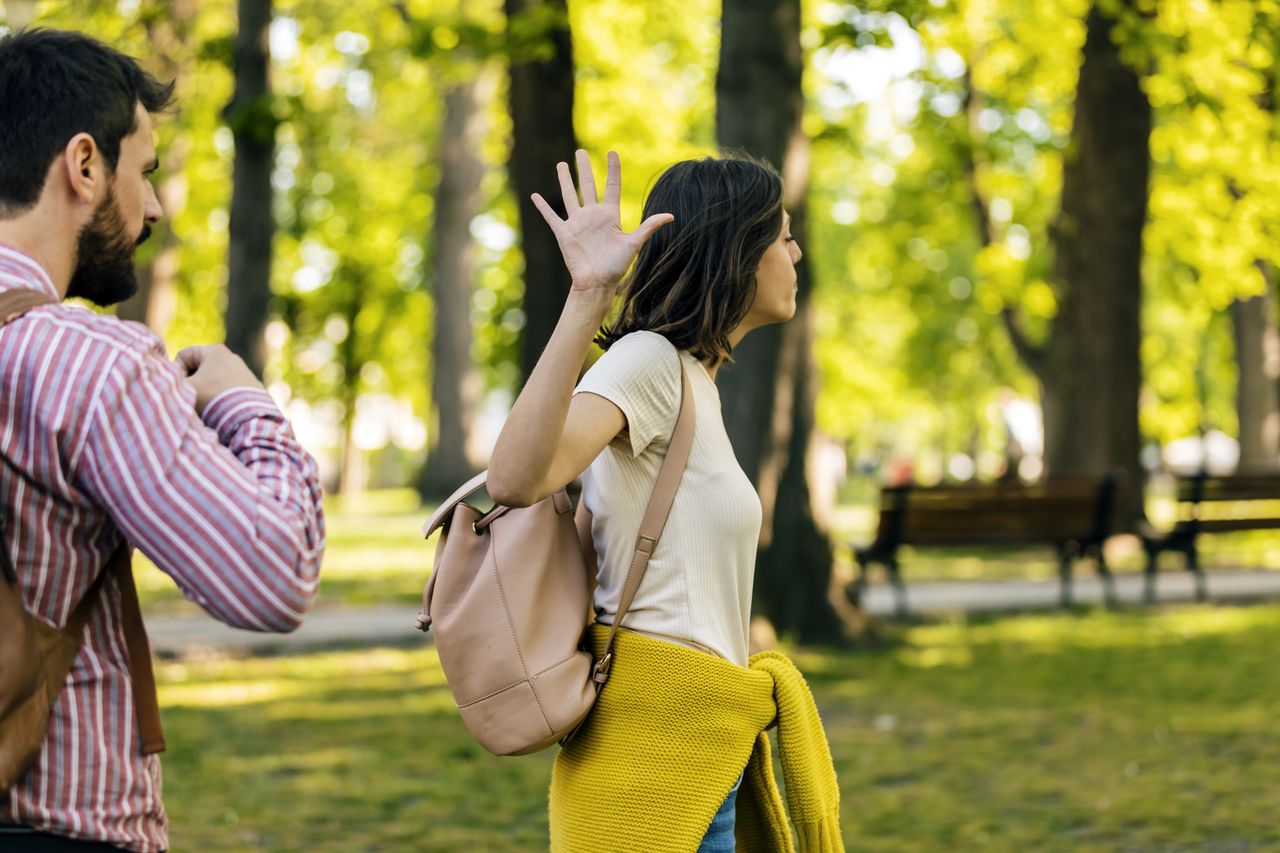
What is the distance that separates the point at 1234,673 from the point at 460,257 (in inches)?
945

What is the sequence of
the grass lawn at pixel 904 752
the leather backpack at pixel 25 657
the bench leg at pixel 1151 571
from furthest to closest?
the bench leg at pixel 1151 571, the grass lawn at pixel 904 752, the leather backpack at pixel 25 657

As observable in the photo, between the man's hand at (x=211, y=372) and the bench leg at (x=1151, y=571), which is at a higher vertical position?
the man's hand at (x=211, y=372)

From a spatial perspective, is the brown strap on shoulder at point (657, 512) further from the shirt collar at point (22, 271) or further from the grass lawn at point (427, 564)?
the grass lawn at point (427, 564)

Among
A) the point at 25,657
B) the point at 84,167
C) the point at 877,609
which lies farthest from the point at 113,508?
the point at 877,609

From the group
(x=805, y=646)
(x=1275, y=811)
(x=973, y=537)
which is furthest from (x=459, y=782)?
(x=973, y=537)

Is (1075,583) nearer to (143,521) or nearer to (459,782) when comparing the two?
(459,782)

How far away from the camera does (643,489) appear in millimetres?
2740

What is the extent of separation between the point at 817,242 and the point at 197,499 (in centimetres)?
3705

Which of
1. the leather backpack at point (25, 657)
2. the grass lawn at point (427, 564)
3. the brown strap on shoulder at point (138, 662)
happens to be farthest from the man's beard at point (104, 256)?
the grass lawn at point (427, 564)

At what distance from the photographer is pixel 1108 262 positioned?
16.9 m

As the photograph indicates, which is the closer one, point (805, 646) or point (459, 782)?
point (459, 782)

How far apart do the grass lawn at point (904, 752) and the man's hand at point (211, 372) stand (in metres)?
4.01

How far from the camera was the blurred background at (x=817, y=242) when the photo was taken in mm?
8922

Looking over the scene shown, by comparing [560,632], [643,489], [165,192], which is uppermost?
[165,192]
